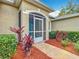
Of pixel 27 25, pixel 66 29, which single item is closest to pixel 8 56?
pixel 27 25

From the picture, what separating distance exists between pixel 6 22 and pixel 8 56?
25.4 feet

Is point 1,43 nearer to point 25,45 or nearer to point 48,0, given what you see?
point 25,45

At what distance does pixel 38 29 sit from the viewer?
16.6m

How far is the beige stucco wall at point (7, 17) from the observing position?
14.0m

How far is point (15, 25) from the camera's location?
15.4 metres

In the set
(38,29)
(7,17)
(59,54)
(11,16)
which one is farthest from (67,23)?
(59,54)

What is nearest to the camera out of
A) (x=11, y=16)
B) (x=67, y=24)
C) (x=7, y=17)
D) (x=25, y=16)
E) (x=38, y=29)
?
(x=25, y=16)

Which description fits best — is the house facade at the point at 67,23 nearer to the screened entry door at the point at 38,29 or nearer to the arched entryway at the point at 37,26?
the arched entryway at the point at 37,26

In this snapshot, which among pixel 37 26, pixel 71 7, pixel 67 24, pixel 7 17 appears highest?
pixel 71 7

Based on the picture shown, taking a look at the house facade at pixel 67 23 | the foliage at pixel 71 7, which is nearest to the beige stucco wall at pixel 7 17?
the house facade at pixel 67 23

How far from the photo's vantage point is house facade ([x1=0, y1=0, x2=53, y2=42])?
46.1 feet

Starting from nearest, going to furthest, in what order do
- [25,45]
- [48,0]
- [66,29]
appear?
[25,45]
[66,29]
[48,0]

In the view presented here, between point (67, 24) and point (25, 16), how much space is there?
23.8 ft

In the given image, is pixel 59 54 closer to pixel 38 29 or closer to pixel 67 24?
pixel 38 29
